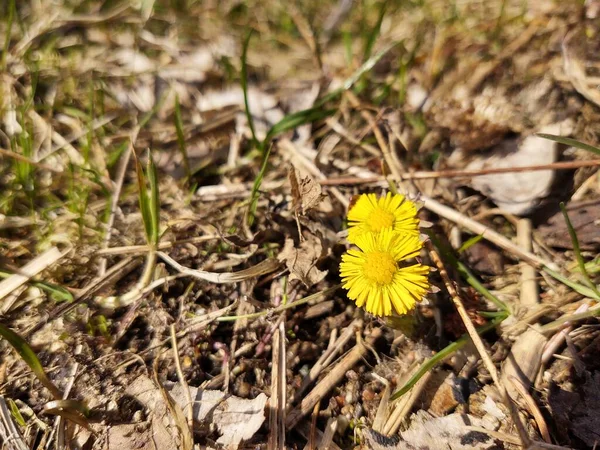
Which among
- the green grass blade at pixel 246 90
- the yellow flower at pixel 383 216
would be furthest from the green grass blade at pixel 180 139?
the yellow flower at pixel 383 216

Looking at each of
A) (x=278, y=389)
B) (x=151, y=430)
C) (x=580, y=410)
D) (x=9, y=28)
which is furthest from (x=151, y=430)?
(x=9, y=28)

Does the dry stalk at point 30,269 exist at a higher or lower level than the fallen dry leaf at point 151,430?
higher

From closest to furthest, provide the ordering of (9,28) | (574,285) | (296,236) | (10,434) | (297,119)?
(10,434) < (574,285) < (296,236) < (297,119) < (9,28)

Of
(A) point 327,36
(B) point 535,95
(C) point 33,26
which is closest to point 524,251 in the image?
(B) point 535,95

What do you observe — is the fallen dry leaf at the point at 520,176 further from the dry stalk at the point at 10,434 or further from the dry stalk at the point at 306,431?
the dry stalk at the point at 10,434

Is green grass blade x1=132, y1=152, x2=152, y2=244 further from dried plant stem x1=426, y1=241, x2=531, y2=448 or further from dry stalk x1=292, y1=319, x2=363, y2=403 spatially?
dried plant stem x1=426, y1=241, x2=531, y2=448

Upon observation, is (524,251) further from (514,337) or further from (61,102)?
(61,102)

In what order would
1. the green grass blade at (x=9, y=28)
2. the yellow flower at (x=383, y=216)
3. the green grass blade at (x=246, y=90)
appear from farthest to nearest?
the green grass blade at (x=9, y=28) < the green grass blade at (x=246, y=90) < the yellow flower at (x=383, y=216)

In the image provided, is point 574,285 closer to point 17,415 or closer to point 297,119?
point 297,119
